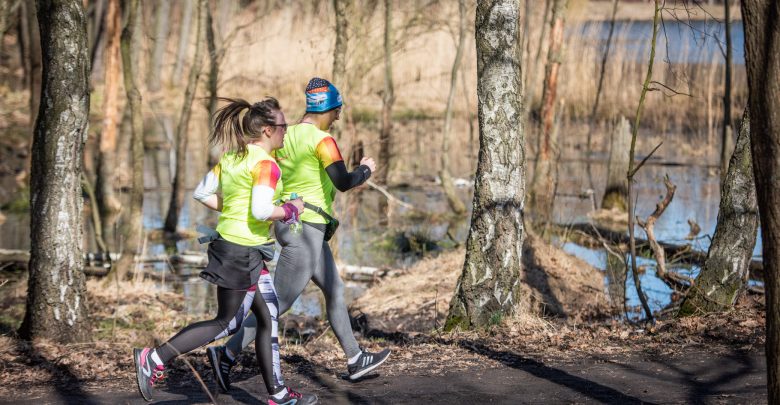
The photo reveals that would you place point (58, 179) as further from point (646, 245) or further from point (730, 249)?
point (646, 245)

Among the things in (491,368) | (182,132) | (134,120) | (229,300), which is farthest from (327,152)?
(182,132)

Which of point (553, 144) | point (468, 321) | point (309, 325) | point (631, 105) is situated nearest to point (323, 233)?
point (468, 321)

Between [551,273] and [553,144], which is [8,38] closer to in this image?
[553,144]

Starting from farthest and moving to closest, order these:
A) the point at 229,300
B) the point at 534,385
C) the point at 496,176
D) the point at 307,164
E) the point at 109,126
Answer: the point at 109,126, the point at 496,176, the point at 534,385, the point at 307,164, the point at 229,300

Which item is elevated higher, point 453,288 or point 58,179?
point 58,179

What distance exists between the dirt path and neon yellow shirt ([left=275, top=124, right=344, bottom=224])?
3.77 feet

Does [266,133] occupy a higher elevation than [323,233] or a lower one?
higher

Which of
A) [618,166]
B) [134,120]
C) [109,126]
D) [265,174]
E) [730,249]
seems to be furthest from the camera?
[618,166]

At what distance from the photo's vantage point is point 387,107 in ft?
60.2

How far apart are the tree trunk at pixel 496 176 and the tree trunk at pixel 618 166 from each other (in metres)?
9.54

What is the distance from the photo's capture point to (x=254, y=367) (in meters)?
6.75

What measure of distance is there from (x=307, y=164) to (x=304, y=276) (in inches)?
27.3

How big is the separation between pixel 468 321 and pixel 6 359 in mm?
3473

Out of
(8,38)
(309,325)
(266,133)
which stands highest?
(8,38)
